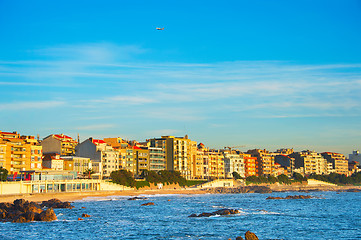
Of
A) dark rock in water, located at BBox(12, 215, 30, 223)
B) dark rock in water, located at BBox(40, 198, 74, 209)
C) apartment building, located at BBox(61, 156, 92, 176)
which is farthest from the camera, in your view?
apartment building, located at BBox(61, 156, 92, 176)

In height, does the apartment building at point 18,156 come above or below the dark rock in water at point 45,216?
above

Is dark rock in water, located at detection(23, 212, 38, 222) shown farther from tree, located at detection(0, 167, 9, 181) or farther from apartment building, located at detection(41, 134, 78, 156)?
apartment building, located at detection(41, 134, 78, 156)

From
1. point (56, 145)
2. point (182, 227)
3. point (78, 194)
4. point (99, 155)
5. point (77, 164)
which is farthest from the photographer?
point (56, 145)

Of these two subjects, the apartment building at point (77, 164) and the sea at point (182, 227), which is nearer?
the sea at point (182, 227)

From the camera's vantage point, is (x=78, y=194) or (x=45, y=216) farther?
(x=78, y=194)

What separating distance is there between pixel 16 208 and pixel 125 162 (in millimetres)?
109306

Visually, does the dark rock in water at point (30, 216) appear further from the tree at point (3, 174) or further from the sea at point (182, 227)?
the tree at point (3, 174)

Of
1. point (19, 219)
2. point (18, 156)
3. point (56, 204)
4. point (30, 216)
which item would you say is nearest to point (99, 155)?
point (18, 156)

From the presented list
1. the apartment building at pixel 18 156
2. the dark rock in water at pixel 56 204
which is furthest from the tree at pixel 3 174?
the dark rock in water at pixel 56 204

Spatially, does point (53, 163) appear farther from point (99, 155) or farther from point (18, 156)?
point (99, 155)

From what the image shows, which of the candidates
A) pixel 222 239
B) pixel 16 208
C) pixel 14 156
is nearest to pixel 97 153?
pixel 14 156

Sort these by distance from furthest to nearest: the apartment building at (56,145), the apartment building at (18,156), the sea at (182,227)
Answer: the apartment building at (56,145) < the apartment building at (18,156) < the sea at (182,227)

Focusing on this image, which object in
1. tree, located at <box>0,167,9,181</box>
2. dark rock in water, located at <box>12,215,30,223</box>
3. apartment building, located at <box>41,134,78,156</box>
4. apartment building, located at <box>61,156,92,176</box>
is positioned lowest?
dark rock in water, located at <box>12,215,30,223</box>

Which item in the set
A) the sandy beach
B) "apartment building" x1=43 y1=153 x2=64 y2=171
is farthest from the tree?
"apartment building" x1=43 y1=153 x2=64 y2=171
